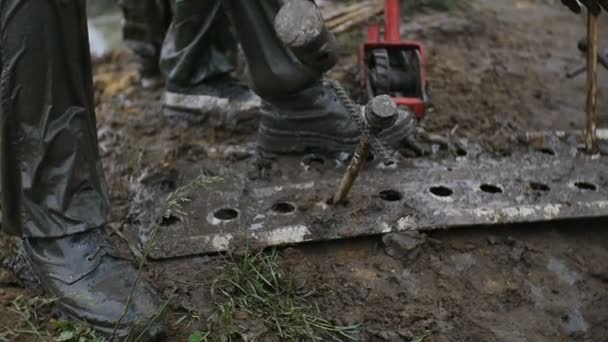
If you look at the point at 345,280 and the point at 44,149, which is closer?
the point at 44,149

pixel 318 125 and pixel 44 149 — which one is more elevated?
pixel 44 149

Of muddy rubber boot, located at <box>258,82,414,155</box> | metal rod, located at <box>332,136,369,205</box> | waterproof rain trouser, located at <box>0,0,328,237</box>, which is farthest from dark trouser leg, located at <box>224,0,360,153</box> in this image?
waterproof rain trouser, located at <box>0,0,328,237</box>

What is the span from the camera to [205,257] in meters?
→ 2.09

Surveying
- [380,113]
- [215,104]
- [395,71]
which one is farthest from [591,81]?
[215,104]

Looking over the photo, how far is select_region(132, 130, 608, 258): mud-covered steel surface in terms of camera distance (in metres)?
2.16

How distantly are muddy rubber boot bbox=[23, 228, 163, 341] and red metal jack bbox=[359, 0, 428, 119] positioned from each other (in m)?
1.33

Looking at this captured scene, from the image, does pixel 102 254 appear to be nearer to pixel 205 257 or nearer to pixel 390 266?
pixel 205 257

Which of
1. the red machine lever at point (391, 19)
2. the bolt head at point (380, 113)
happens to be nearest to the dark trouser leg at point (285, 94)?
the bolt head at point (380, 113)

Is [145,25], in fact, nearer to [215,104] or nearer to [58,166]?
[215,104]

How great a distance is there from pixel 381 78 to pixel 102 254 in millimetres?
1396

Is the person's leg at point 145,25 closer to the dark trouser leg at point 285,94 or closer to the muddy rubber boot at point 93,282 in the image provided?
the dark trouser leg at point 285,94

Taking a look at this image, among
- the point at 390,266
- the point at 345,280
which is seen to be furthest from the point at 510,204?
the point at 345,280

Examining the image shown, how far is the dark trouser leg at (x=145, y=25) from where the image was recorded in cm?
318

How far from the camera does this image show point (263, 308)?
6.24 ft
